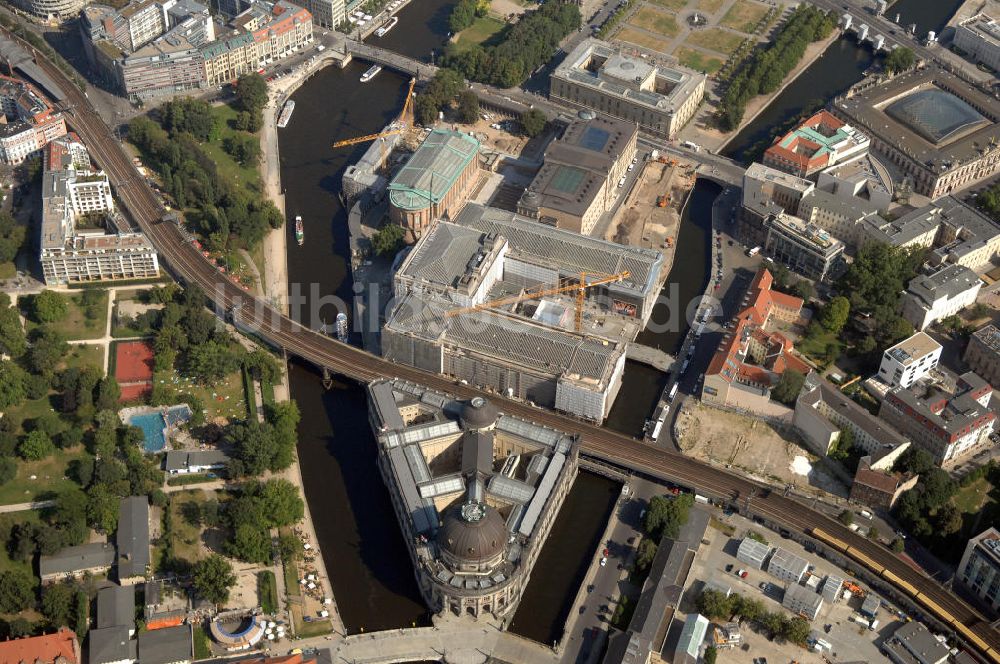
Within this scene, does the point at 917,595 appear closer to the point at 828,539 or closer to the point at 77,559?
the point at 828,539

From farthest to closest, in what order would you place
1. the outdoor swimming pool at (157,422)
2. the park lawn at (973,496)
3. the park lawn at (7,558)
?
the outdoor swimming pool at (157,422) < the park lawn at (973,496) < the park lawn at (7,558)

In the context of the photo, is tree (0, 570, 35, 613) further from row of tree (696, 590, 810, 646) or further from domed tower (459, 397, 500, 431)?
row of tree (696, 590, 810, 646)

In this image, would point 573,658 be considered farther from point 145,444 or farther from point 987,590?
point 145,444

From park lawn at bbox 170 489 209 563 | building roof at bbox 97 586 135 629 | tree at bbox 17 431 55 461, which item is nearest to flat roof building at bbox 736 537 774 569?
park lawn at bbox 170 489 209 563

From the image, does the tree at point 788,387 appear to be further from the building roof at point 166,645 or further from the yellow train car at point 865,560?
the building roof at point 166,645

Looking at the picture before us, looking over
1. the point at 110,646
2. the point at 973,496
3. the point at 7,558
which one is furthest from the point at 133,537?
the point at 973,496

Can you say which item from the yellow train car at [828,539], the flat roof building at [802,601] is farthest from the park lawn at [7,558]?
the yellow train car at [828,539]
